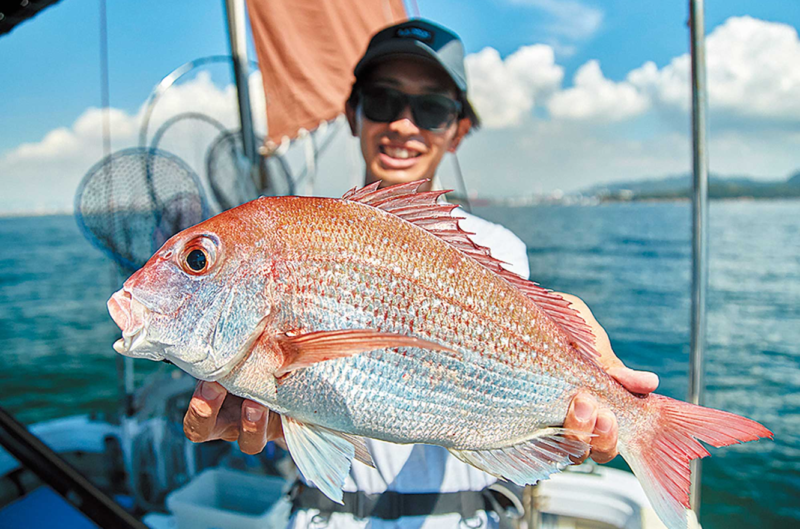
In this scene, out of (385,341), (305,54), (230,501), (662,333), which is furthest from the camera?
(662,333)

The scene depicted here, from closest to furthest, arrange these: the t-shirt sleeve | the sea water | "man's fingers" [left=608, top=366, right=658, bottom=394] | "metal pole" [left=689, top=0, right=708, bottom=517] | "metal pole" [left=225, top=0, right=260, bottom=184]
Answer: "man's fingers" [left=608, top=366, right=658, bottom=394] < the t-shirt sleeve < "metal pole" [left=689, top=0, right=708, bottom=517] < "metal pole" [left=225, top=0, right=260, bottom=184] < the sea water

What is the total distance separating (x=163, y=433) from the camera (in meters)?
3.56

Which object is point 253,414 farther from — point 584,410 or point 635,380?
point 635,380

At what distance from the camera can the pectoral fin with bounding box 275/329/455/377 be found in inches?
38.5

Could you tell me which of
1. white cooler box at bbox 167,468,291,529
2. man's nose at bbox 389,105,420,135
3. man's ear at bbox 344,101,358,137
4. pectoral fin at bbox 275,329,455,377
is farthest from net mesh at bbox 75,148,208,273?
pectoral fin at bbox 275,329,455,377

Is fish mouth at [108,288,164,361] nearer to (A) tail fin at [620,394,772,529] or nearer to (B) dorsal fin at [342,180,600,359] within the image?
(B) dorsal fin at [342,180,600,359]

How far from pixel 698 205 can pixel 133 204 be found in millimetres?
3474

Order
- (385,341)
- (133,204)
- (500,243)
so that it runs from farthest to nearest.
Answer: (133,204) < (500,243) < (385,341)

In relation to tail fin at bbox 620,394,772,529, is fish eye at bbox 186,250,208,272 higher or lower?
higher

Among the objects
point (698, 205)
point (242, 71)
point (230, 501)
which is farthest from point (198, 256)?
point (242, 71)

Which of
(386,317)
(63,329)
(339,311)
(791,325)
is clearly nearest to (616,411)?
(386,317)

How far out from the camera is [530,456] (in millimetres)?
1233

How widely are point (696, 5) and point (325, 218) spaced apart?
7.49ft

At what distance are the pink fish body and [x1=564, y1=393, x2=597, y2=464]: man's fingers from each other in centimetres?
2
